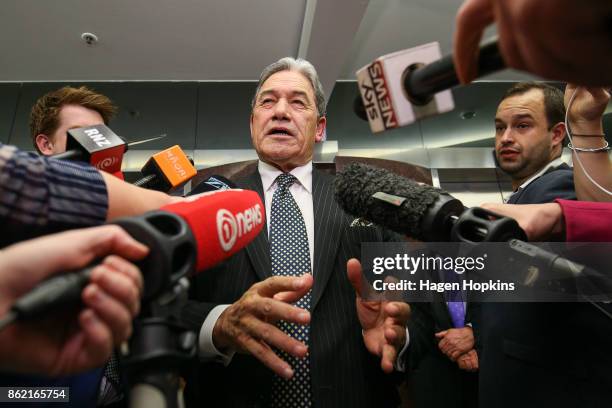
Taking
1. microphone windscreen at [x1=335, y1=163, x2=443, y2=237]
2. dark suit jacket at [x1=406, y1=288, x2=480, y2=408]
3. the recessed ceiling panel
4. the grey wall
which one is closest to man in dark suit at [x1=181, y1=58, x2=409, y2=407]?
microphone windscreen at [x1=335, y1=163, x2=443, y2=237]

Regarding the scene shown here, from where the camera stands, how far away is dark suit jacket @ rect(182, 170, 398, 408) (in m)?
0.98

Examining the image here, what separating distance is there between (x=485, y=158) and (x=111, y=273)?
418 cm

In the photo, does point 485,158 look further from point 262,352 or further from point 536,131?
point 262,352

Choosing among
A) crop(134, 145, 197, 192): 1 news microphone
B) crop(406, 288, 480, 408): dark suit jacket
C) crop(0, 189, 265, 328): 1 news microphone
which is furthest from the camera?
crop(406, 288, 480, 408): dark suit jacket

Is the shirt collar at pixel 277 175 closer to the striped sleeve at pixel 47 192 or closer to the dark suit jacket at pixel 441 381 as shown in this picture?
the striped sleeve at pixel 47 192

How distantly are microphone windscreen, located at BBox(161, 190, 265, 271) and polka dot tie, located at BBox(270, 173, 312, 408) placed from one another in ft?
1.42

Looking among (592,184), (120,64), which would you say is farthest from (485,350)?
(120,64)

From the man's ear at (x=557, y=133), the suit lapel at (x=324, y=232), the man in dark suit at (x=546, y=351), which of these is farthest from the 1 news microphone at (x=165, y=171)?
the man's ear at (x=557, y=133)

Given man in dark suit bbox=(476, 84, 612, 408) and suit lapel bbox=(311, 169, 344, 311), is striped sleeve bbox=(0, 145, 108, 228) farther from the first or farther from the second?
man in dark suit bbox=(476, 84, 612, 408)

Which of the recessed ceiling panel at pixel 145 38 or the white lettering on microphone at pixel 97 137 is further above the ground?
the recessed ceiling panel at pixel 145 38

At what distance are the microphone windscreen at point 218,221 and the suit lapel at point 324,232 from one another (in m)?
0.41

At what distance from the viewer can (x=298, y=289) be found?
774 mm

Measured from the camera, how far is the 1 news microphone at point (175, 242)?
14.3 inches

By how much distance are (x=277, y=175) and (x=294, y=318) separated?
73 centimetres
